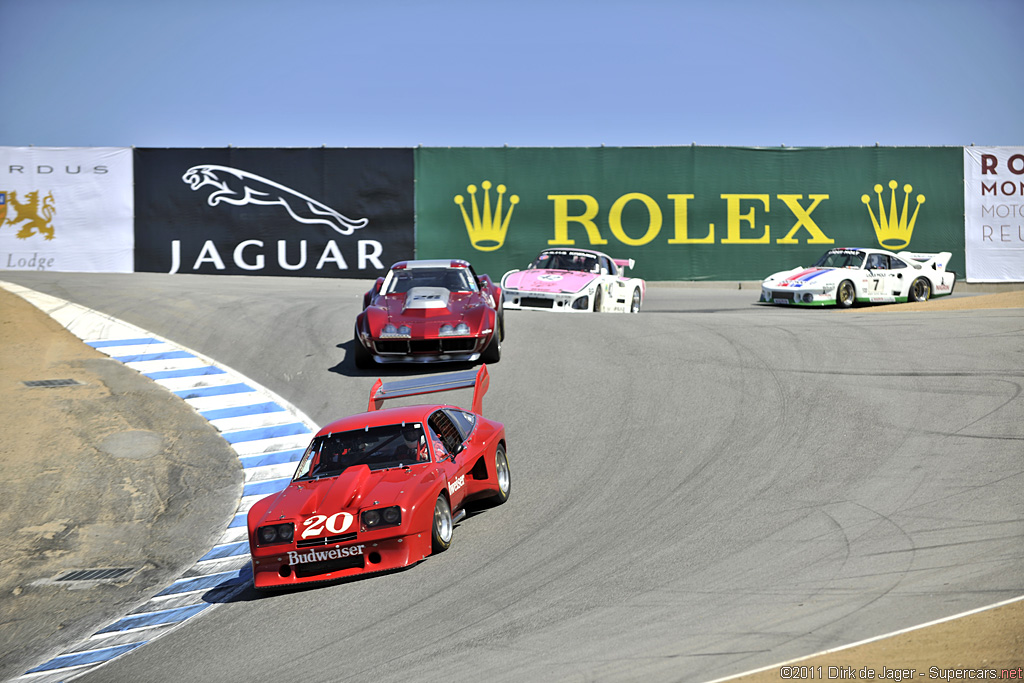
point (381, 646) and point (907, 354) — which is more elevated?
point (907, 354)

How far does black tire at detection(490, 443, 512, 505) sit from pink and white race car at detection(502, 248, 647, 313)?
9.17m

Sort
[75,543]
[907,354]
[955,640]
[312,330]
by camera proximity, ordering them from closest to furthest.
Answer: [955,640], [75,543], [907,354], [312,330]

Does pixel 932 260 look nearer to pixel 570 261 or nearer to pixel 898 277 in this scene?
pixel 898 277

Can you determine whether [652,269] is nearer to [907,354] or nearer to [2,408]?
[907,354]

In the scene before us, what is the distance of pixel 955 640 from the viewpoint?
4.54 metres

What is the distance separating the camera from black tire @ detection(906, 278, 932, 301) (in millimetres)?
21688

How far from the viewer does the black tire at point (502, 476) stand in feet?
27.2

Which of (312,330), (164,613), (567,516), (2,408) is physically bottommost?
(164,613)

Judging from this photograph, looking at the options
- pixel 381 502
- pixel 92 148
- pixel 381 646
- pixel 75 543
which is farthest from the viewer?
pixel 92 148

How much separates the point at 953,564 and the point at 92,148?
26139mm

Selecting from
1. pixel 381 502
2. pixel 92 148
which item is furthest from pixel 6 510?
pixel 92 148

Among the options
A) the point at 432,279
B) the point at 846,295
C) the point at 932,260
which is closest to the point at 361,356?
the point at 432,279

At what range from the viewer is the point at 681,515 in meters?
7.45

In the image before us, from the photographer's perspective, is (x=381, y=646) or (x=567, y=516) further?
(x=567, y=516)
